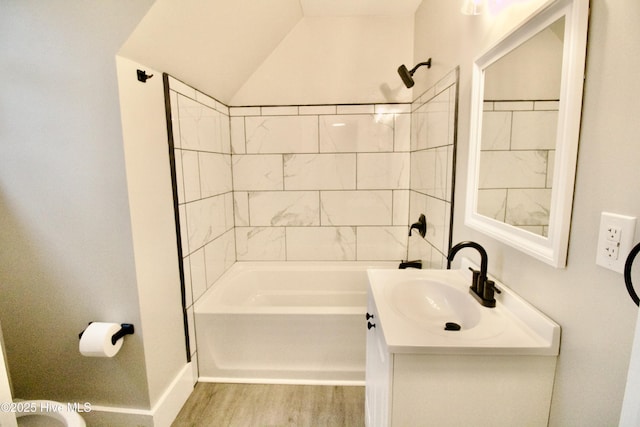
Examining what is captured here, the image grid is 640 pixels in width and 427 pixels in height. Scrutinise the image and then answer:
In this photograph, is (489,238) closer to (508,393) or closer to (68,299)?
(508,393)

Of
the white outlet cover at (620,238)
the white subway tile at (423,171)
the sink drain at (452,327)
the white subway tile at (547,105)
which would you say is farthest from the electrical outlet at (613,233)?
the white subway tile at (423,171)

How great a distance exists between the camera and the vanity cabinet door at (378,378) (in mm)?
911

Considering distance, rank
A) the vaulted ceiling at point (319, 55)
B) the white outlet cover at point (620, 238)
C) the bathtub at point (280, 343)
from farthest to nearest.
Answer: the vaulted ceiling at point (319, 55) → the bathtub at point (280, 343) → the white outlet cover at point (620, 238)

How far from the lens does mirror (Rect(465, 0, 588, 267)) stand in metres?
0.80

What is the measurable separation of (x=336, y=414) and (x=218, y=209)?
159 centimetres

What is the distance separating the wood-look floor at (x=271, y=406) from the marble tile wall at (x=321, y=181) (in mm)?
1092

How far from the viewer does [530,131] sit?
988mm

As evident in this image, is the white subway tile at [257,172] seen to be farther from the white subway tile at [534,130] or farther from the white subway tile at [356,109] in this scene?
the white subway tile at [534,130]

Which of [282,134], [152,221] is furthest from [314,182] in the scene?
[152,221]

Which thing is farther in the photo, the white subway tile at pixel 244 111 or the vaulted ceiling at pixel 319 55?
the white subway tile at pixel 244 111

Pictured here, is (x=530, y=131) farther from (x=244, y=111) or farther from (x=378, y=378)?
(x=244, y=111)

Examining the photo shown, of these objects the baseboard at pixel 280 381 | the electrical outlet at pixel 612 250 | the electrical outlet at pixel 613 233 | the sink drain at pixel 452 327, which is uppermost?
the electrical outlet at pixel 613 233

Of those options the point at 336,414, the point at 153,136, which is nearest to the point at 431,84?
the point at 153,136

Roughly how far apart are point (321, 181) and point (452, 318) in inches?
63.2
